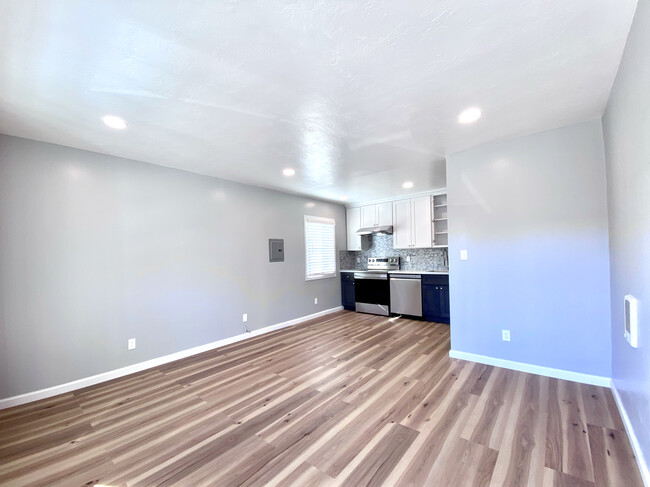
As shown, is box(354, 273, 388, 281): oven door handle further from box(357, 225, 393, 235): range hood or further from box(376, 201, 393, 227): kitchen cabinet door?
box(376, 201, 393, 227): kitchen cabinet door

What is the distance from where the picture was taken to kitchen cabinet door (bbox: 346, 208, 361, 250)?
624 cm

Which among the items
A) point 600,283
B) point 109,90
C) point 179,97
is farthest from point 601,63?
point 109,90

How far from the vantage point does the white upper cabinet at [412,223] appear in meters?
5.24

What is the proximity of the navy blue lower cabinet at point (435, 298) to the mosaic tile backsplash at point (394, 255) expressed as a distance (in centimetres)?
64

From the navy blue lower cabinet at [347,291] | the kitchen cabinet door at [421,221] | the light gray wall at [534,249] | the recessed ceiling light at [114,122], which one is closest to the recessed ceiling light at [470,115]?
the light gray wall at [534,249]

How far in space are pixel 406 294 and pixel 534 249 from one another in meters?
2.60

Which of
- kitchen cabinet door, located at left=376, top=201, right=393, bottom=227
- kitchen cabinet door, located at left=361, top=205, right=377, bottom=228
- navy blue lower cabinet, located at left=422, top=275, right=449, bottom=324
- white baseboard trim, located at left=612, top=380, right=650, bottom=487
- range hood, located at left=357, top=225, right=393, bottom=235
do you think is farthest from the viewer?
kitchen cabinet door, located at left=361, top=205, right=377, bottom=228

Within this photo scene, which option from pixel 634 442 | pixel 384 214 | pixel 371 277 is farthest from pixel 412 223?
pixel 634 442

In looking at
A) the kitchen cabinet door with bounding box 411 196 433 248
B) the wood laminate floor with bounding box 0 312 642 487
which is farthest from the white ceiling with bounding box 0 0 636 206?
the kitchen cabinet door with bounding box 411 196 433 248

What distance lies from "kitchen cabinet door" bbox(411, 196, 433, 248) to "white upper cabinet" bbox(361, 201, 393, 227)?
20.0 inches

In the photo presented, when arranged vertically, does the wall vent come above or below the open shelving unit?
below

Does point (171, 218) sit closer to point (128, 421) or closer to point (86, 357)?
point (86, 357)

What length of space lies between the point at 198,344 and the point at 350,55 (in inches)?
147

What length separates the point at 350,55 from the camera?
5.08 feet
